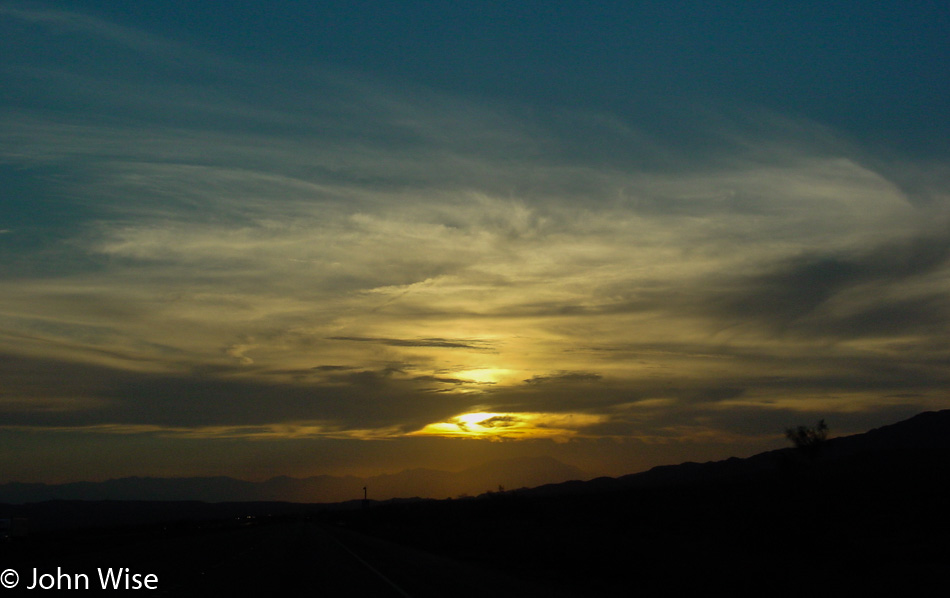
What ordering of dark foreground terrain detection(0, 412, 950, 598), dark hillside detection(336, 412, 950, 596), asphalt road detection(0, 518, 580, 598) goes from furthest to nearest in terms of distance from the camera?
dark hillside detection(336, 412, 950, 596) < dark foreground terrain detection(0, 412, 950, 598) < asphalt road detection(0, 518, 580, 598)

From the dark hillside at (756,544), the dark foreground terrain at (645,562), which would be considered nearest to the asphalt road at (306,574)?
the dark foreground terrain at (645,562)

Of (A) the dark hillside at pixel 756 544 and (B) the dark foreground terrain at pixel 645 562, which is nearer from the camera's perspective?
(B) the dark foreground terrain at pixel 645 562

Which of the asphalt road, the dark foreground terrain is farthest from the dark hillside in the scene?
the asphalt road

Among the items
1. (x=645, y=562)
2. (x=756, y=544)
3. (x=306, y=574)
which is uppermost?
(x=306, y=574)

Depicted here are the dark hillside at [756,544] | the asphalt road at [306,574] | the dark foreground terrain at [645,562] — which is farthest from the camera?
the dark hillside at [756,544]

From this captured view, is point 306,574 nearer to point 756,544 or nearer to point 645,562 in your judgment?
point 645,562

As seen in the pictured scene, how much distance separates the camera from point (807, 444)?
4289 inches

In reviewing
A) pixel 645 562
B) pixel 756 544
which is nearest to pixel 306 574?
pixel 645 562

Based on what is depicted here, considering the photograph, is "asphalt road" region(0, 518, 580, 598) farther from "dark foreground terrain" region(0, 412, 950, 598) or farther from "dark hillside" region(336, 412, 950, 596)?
"dark hillside" region(336, 412, 950, 596)

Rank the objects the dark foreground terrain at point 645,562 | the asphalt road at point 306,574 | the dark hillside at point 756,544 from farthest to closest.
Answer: the dark hillside at point 756,544
the dark foreground terrain at point 645,562
the asphalt road at point 306,574

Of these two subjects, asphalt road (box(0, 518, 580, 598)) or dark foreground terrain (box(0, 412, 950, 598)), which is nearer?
asphalt road (box(0, 518, 580, 598))

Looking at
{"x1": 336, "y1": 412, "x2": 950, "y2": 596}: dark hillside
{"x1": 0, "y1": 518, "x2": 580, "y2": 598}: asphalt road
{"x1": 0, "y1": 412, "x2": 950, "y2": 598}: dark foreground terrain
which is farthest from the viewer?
{"x1": 336, "y1": 412, "x2": 950, "y2": 596}: dark hillside

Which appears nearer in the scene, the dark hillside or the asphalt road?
the asphalt road

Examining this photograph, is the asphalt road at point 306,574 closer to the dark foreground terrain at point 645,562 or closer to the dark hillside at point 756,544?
the dark foreground terrain at point 645,562
